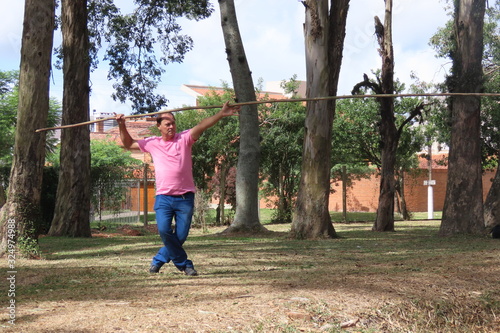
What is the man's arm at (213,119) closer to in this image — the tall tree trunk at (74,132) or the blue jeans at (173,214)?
the blue jeans at (173,214)

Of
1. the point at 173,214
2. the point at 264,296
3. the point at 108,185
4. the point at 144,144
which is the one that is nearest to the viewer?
the point at 264,296

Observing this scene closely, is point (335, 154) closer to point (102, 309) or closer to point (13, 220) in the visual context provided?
point (13, 220)

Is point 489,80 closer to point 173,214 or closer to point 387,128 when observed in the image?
point 387,128

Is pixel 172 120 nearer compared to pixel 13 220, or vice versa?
pixel 172 120

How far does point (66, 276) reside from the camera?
7.50 meters

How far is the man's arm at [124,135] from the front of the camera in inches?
295

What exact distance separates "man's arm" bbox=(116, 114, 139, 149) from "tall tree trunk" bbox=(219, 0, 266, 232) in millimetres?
8334

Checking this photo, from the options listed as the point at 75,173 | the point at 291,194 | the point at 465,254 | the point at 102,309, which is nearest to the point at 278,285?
the point at 102,309

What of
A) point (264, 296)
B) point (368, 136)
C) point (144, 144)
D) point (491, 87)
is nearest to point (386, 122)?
point (491, 87)

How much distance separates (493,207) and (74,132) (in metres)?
10.5

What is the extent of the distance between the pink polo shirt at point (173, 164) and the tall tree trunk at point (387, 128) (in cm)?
1084

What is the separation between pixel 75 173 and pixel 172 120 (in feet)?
31.1

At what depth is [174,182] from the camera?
7.13 m

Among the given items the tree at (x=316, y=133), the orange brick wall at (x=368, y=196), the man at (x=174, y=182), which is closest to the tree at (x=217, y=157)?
the tree at (x=316, y=133)
